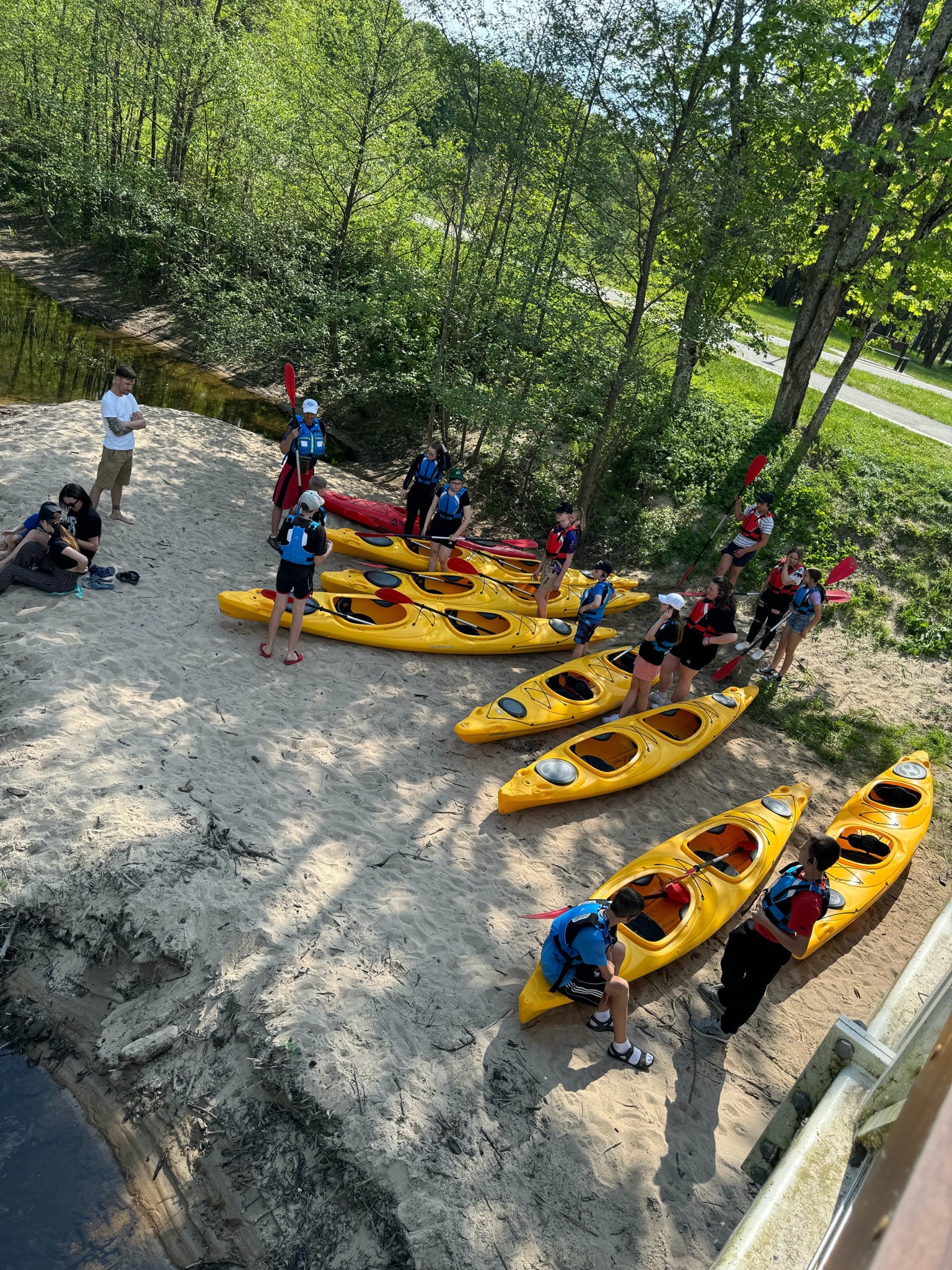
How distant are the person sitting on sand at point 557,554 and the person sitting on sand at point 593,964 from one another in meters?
4.33

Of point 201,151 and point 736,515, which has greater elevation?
point 201,151

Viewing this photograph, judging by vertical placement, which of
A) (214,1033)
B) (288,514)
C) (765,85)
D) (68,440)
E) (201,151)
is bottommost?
(214,1033)

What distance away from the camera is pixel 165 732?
5977mm

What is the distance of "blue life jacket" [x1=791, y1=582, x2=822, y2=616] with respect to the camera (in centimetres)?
820

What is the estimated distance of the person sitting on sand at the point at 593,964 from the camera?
4.39m

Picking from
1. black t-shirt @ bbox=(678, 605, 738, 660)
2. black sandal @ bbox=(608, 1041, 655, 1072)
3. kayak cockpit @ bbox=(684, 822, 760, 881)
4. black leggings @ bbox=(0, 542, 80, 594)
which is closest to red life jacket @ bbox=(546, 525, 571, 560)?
black t-shirt @ bbox=(678, 605, 738, 660)

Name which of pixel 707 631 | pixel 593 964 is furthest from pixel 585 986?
pixel 707 631

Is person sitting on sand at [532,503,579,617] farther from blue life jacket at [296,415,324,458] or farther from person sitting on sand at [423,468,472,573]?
blue life jacket at [296,415,324,458]

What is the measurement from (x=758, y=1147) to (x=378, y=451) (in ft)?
42.3

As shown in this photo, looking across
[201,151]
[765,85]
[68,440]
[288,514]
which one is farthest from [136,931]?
[201,151]

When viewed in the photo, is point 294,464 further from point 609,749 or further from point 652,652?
point 609,749

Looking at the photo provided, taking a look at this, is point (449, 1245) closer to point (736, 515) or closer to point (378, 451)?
point (736, 515)

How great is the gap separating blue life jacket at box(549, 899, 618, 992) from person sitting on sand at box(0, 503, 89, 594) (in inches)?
198

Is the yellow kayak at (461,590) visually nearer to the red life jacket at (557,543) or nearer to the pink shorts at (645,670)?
the red life jacket at (557,543)
